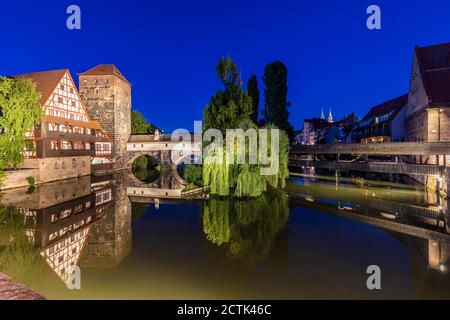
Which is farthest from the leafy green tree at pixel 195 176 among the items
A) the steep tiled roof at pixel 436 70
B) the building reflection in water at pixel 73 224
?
the steep tiled roof at pixel 436 70

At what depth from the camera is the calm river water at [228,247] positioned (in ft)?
25.0

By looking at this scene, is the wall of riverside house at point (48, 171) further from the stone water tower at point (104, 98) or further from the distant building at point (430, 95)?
the distant building at point (430, 95)

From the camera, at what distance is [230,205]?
1739 cm

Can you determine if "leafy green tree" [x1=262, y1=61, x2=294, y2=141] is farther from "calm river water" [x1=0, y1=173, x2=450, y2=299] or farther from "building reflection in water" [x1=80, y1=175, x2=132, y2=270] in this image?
"building reflection in water" [x1=80, y1=175, x2=132, y2=270]

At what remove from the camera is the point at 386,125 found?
4300 centimetres

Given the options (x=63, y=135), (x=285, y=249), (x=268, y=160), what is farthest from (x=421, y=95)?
(x=63, y=135)

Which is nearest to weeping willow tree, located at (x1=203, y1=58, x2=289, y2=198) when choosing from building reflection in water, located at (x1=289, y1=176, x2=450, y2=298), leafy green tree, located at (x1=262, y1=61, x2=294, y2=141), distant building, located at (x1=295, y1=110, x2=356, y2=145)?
building reflection in water, located at (x1=289, y1=176, x2=450, y2=298)

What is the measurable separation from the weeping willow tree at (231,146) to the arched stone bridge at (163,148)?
2668cm

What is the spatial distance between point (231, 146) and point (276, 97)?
16.9 metres

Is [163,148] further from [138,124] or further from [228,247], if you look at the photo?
[228,247]

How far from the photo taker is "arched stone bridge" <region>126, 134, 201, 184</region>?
46188mm

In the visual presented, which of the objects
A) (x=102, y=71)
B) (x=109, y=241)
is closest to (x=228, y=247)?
(x=109, y=241)

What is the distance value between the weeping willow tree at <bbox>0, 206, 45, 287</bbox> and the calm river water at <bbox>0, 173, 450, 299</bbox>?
1.4 inches
